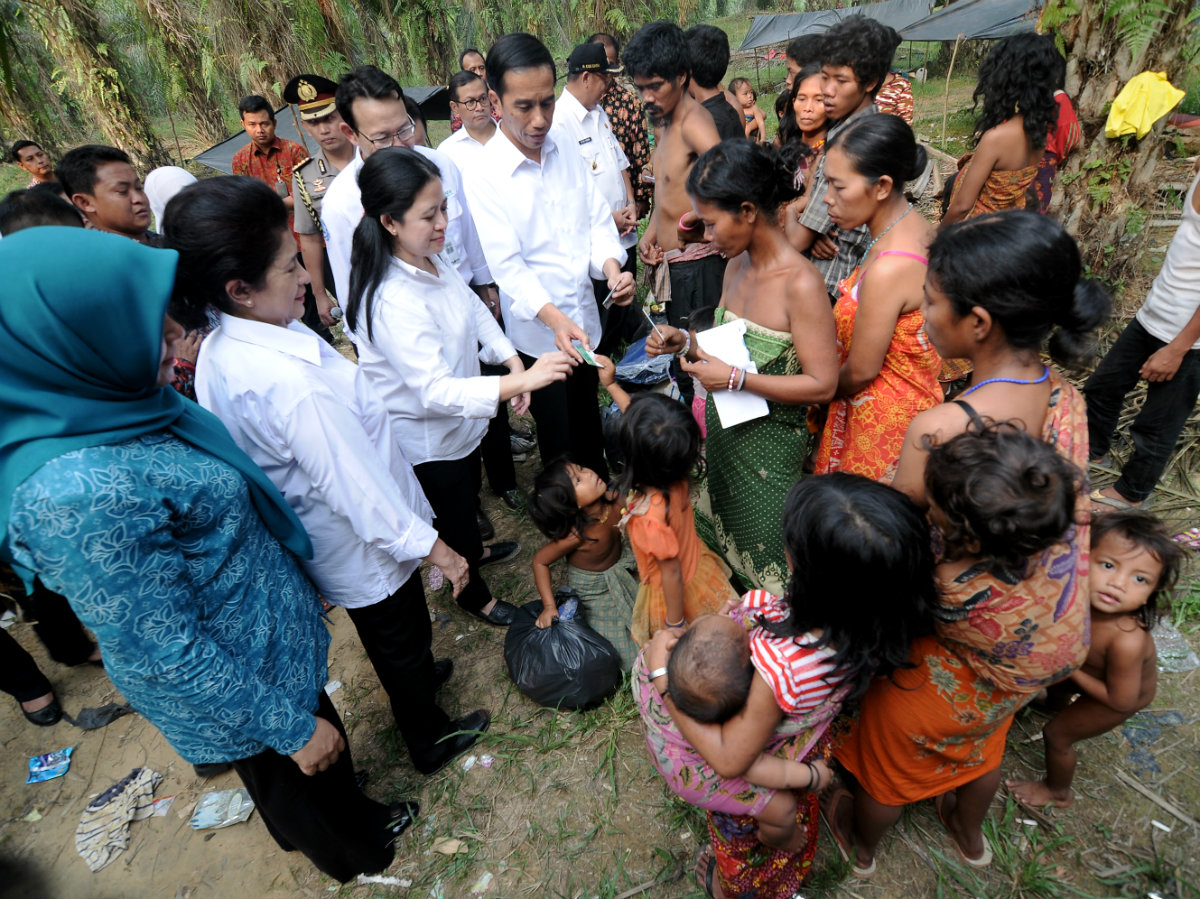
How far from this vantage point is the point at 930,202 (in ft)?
22.2

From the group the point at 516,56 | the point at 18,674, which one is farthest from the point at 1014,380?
the point at 18,674

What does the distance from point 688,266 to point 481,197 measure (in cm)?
127

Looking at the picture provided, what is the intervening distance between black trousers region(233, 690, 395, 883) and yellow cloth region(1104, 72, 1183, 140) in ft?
17.7

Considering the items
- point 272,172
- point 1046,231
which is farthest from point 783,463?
point 272,172

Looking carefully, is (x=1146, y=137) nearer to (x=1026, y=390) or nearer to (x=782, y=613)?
(x=1026, y=390)

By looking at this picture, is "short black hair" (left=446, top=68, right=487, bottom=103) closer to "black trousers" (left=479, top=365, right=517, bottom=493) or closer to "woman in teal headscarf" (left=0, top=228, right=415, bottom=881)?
"black trousers" (left=479, top=365, right=517, bottom=493)

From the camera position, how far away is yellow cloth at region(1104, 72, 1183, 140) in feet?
12.5

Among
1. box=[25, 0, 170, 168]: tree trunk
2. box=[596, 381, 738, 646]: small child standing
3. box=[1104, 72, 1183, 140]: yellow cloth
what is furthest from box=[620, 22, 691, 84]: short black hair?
box=[25, 0, 170, 168]: tree trunk

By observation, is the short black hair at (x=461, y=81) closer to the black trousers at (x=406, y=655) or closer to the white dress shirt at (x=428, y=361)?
the white dress shirt at (x=428, y=361)

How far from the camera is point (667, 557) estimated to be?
2.22 metres

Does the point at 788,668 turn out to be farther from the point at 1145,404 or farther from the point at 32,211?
the point at 32,211

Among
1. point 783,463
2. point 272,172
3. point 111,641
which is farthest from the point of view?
point 272,172

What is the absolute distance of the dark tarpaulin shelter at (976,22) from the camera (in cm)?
1145

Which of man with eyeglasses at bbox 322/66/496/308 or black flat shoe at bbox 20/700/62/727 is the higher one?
man with eyeglasses at bbox 322/66/496/308
